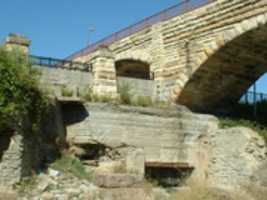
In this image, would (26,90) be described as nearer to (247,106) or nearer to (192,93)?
(192,93)

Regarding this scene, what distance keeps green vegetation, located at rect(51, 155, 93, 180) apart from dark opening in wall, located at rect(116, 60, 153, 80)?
814cm

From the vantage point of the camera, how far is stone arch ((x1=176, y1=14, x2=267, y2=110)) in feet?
52.4

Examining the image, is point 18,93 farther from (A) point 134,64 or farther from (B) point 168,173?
(A) point 134,64

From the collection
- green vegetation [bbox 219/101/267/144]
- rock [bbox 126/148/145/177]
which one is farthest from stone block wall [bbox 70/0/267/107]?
rock [bbox 126/148/145/177]

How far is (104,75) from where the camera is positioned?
53.9 feet

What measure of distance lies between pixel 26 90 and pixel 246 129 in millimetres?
6323

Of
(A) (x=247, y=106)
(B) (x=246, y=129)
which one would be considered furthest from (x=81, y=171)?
(A) (x=247, y=106)

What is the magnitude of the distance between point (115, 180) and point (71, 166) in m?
1.04

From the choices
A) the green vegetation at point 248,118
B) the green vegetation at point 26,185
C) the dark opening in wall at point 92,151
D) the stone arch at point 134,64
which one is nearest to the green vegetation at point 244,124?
the green vegetation at point 248,118

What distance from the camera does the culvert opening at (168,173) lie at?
1529 centimetres

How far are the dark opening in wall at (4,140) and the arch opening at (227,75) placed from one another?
693 centimetres

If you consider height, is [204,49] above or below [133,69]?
above

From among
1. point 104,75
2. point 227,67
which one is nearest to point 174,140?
point 104,75

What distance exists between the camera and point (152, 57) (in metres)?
19.1
